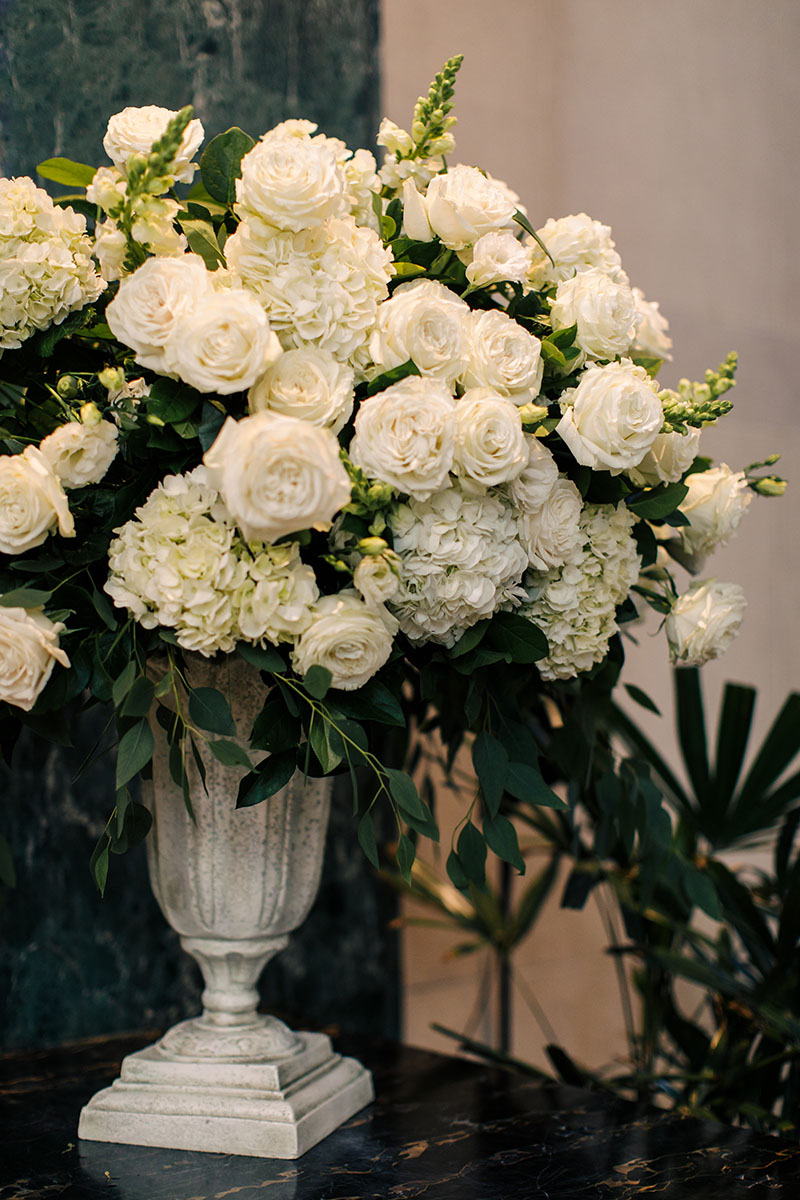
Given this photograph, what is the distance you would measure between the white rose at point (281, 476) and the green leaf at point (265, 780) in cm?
26

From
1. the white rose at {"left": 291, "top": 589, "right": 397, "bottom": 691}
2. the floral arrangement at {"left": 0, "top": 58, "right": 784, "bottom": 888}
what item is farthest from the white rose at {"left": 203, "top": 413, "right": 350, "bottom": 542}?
the white rose at {"left": 291, "top": 589, "right": 397, "bottom": 691}

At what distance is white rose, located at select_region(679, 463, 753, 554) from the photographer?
122 centimetres

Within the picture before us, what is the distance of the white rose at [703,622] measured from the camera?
1.17 m

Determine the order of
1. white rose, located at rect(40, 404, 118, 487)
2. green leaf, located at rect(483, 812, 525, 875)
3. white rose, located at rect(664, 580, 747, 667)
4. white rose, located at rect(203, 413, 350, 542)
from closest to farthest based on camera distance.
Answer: white rose, located at rect(203, 413, 350, 542), white rose, located at rect(40, 404, 118, 487), green leaf, located at rect(483, 812, 525, 875), white rose, located at rect(664, 580, 747, 667)

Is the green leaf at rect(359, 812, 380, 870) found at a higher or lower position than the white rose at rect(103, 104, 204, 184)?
lower

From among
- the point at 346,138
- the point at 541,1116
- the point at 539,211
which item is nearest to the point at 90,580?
the point at 541,1116

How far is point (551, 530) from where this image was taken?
1059 mm

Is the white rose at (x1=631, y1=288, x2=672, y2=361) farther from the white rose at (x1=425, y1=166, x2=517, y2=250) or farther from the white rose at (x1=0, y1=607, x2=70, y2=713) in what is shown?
the white rose at (x1=0, y1=607, x2=70, y2=713)

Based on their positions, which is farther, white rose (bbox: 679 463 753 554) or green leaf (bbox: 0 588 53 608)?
white rose (bbox: 679 463 753 554)

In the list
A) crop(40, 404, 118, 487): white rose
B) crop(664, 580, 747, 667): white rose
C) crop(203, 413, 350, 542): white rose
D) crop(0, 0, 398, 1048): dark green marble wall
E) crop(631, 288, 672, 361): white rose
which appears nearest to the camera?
crop(203, 413, 350, 542): white rose

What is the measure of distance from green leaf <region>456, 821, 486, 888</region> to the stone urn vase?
0.17 metres

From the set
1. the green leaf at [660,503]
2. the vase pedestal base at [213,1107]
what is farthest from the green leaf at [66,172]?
the vase pedestal base at [213,1107]

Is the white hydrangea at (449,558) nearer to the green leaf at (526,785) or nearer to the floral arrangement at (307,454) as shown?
the floral arrangement at (307,454)

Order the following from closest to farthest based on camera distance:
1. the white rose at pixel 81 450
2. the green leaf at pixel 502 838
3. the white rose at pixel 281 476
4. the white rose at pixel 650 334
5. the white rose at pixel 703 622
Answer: the white rose at pixel 281 476
the white rose at pixel 81 450
the green leaf at pixel 502 838
the white rose at pixel 703 622
the white rose at pixel 650 334
